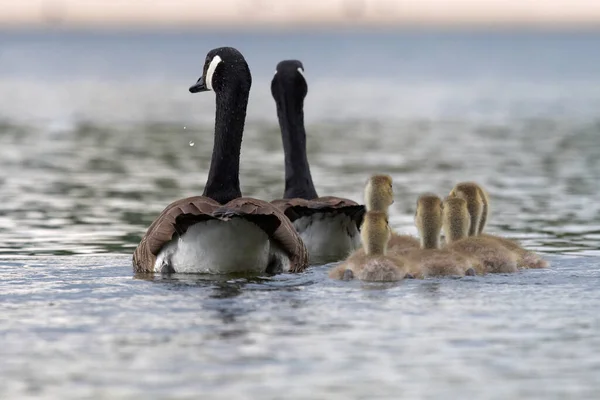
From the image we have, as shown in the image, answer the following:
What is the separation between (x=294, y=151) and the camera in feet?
54.4

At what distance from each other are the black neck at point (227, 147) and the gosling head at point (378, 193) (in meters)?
1.33

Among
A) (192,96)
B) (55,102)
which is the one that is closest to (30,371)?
(55,102)

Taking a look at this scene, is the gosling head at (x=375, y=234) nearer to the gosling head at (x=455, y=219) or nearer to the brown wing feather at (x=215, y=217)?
the brown wing feather at (x=215, y=217)

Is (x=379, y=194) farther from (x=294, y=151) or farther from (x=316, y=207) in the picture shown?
(x=294, y=151)

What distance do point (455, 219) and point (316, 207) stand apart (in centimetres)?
159

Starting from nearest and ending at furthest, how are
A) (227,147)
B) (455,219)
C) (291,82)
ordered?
(455,219)
(227,147)
(291,82)

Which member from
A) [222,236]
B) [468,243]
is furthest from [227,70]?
[468,243]

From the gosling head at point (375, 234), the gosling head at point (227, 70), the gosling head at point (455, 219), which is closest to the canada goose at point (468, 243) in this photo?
the gosling head at point (455, 219)

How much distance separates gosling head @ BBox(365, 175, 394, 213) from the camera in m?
13.6

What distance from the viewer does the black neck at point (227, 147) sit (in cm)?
1391

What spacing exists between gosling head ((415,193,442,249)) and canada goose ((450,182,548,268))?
39.1 inches

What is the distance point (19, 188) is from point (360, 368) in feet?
49.2

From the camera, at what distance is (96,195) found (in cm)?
2216

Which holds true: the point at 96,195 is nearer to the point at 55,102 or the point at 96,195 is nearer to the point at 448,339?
the point at 448,339
